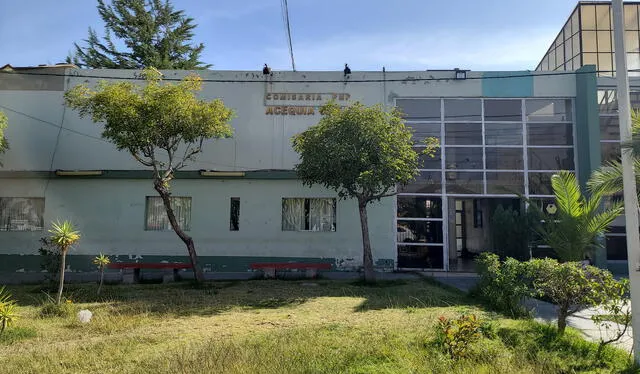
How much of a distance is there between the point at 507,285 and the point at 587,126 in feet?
32.6

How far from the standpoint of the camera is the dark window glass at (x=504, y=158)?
16359 millimetres

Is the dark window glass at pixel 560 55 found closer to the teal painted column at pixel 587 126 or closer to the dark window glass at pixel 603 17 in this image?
the dark window glass at pixel 603 17

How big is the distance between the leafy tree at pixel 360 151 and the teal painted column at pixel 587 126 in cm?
679

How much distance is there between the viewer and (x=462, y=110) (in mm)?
16750

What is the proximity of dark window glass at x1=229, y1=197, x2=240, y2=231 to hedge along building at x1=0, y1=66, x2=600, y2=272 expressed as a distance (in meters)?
0.04

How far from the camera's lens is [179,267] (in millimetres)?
14172

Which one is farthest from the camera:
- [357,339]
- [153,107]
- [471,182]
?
[471,182]

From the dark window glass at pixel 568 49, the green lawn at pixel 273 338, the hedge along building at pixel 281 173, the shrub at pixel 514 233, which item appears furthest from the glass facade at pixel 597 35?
the green lawn at pixel 273 338

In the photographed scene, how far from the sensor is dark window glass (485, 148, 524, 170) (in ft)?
53.7

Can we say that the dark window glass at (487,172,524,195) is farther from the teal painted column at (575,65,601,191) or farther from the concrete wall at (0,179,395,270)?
the concrete wall at (0,179,395,270)

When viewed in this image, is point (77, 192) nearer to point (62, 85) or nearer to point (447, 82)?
point (62, 85)

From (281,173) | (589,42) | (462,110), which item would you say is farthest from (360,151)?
(589,42)

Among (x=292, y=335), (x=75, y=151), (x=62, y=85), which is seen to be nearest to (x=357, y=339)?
(x=292, y=335)

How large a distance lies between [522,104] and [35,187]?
1740 cm
